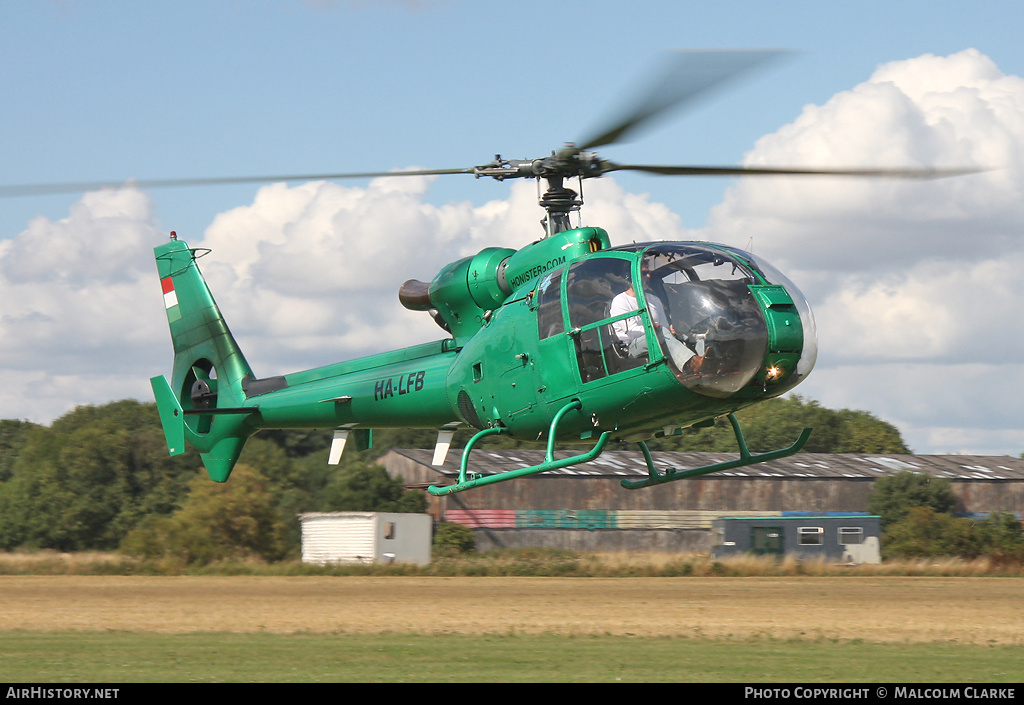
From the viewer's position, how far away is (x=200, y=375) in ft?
78.4

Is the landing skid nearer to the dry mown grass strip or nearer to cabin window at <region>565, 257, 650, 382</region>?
cabin window at <region>565, 257, 650, 382</region>

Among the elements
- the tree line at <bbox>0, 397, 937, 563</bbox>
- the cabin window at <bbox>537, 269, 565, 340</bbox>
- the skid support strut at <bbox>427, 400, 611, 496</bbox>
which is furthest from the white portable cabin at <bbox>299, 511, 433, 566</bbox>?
the cabin window at <bbox>537, 269, 565, 340</bbox>

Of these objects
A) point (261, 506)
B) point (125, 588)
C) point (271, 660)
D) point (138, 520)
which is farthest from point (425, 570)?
point (271, 660)

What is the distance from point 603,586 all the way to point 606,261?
23487 mm

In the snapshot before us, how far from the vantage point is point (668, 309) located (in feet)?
47.0

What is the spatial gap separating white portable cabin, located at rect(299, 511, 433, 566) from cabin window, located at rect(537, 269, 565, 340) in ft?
100

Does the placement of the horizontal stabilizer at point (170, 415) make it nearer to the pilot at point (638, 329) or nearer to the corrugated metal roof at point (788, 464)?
the pilot at point (638, 329)

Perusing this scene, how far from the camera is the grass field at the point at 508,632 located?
16.7 m

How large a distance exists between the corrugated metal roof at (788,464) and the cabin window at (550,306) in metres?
35.9

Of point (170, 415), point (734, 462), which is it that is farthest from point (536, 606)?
point (734, 462)

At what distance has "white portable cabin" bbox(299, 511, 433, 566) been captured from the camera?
1778 inches

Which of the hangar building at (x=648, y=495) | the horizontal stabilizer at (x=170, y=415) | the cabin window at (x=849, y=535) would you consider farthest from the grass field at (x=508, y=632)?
the hangar building at (x=648, y=495)

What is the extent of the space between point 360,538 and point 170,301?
71.3ft

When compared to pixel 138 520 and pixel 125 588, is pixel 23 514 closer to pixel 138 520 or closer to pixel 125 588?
pixel 138 520
